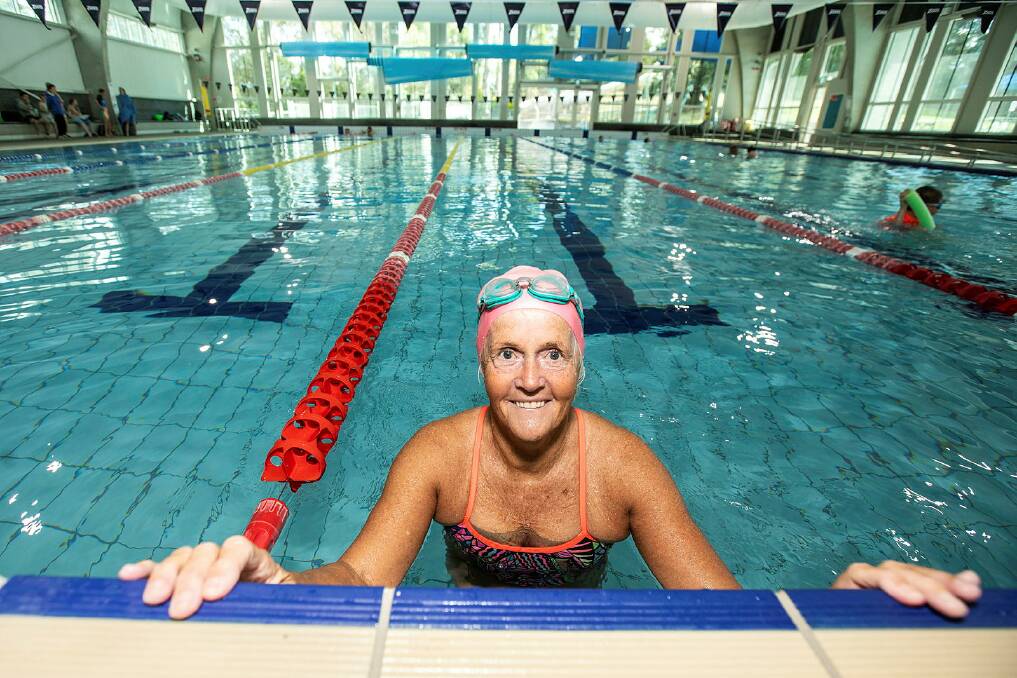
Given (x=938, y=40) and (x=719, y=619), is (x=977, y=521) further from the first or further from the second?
(x=938, y=40)

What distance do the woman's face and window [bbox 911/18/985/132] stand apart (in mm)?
23117

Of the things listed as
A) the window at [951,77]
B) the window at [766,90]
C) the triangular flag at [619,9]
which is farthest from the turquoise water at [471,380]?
the window at [766,90]

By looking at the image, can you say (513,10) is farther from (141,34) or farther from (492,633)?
(492,633)

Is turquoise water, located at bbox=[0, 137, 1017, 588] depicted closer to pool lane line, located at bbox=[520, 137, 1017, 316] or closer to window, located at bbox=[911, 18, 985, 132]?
pool lane line, located at bbox=[520, 137, 1017, 316]

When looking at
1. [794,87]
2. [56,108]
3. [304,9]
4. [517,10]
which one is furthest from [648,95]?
[56,108]

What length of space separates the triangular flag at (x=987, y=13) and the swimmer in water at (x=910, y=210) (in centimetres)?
1253

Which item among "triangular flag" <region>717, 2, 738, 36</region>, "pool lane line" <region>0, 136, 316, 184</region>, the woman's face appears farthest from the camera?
"triangular flag" <region>717, 2, 738, 36</region>

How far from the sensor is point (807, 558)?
2.23 m

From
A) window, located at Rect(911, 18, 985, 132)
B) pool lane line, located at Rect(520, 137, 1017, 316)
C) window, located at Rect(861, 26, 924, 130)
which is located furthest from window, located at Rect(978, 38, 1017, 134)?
pool lane line, located at Rect(520, 137, 1017, 316)

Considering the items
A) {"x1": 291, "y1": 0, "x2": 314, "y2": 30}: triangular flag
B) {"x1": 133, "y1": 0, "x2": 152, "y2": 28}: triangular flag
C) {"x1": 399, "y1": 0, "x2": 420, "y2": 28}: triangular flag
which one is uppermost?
{"x1": 399, "y1": 0, "x2": 420, "y2": 28}: triangular flag

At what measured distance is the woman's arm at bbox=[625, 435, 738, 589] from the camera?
54.9 inches

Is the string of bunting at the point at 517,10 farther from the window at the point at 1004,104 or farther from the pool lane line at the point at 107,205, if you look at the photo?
the pool lane line at the point at 107,205

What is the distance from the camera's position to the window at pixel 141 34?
2012cm

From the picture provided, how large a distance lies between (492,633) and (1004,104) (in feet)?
75.8
